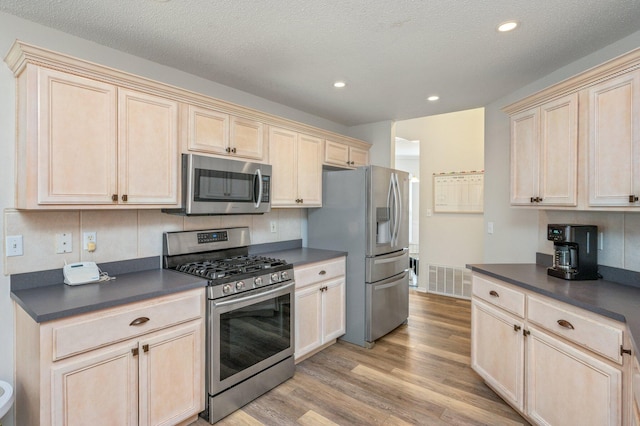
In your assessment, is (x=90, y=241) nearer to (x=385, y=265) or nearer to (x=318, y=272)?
(x=318, y=272)

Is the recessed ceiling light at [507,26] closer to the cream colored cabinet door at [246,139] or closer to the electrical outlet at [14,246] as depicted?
the cream colored cabinet door at [246,139]

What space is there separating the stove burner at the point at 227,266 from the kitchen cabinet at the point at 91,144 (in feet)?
1.68

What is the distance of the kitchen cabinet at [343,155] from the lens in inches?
141

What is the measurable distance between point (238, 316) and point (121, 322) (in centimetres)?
73

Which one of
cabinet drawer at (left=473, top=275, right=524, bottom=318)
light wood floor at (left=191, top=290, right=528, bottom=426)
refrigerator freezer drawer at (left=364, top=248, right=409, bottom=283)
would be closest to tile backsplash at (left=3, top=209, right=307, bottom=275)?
light wood floor at (left=191, top=290, right=528, bottom=426)

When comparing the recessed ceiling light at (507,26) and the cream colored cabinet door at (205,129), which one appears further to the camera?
the cream colored cabinet door at (205,129)

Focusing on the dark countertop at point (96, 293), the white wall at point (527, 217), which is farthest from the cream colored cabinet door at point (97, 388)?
the white wall at point (527, 217)

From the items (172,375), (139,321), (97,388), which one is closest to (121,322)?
(139,321)

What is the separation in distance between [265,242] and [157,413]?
1.72m

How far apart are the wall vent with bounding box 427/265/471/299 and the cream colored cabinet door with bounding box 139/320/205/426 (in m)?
3.95

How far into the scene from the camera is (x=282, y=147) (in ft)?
10.00

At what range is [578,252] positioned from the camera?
7.04 ft

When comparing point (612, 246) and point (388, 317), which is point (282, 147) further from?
point (612, 246)

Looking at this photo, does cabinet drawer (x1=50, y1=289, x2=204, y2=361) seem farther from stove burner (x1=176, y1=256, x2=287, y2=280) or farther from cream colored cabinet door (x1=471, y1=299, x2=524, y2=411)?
cream colored cabinet door (x1=471, y1=299, x2=524, y2=411)
